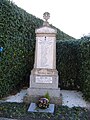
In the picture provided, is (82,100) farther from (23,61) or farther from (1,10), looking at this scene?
(1,10)

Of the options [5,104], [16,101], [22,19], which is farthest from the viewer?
[22,19]

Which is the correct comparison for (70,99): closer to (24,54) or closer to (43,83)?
(43,83)

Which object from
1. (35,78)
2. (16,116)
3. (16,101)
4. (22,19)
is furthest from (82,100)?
(22,19)

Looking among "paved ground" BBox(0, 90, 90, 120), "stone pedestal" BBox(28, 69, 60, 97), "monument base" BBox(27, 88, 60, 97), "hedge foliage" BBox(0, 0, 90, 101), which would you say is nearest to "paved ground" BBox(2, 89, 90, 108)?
"paved ground" BBox(0, 90, 90, 120)

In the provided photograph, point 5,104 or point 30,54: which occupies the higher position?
point 30,54

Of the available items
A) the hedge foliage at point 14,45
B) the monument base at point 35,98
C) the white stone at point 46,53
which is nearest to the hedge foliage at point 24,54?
the hedge foliage at point 14,45

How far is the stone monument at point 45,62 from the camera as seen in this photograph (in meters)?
6.14

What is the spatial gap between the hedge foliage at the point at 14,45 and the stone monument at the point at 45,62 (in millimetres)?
735

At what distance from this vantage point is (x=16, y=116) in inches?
190

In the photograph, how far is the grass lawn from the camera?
483cm

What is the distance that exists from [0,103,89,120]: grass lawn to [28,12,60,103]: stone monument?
78 centimetres

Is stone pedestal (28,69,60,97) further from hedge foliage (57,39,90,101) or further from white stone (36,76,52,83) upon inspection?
hedge foliage (57,39,90,101)

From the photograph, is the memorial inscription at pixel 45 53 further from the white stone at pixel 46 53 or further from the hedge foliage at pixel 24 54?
the hedge foliage at pixel 24 54

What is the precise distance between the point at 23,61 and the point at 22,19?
4.55 ft
